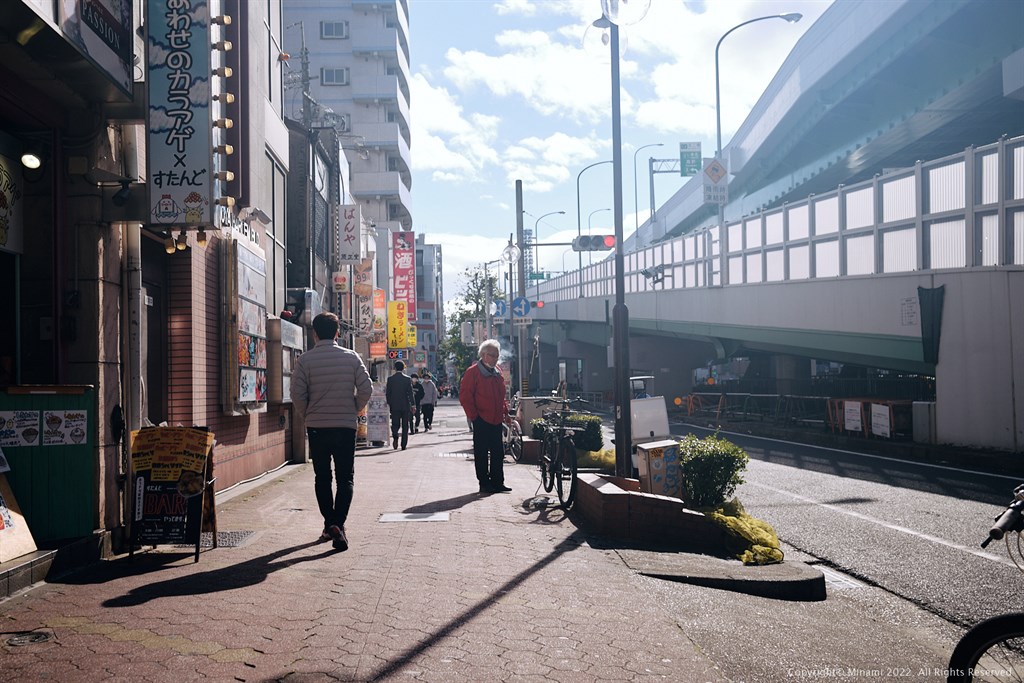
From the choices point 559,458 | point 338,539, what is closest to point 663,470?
point 559,458

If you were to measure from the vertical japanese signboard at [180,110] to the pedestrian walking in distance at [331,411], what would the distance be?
5.19ft

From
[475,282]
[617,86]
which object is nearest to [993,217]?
[617,86]

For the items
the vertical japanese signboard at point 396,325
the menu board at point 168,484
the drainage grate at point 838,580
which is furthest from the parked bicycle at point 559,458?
the vertical japanese signboard at point 396,325

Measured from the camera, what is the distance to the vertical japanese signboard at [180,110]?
814 cm

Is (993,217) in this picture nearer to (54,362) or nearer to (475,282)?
(54,362)

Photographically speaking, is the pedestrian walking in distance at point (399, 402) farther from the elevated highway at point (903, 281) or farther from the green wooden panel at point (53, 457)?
the green wooden panel at point (53, 457)

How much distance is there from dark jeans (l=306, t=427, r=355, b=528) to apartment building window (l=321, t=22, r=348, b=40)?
70182 mm

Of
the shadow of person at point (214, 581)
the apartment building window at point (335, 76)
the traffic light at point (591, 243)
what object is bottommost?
the shadow of person at point (214, 581)

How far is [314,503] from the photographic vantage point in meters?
11.0

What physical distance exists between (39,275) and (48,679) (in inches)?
158

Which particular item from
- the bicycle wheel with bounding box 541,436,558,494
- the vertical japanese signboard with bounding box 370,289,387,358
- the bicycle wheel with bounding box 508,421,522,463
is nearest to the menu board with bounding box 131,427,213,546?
the bicycle wheel with bounding box 541,436,558,494

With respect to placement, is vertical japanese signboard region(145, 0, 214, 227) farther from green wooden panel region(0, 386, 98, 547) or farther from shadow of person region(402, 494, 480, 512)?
shadow of person region(402, 494, 480, 512)

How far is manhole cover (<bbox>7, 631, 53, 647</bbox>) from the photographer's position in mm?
4914

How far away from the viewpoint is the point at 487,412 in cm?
1174
